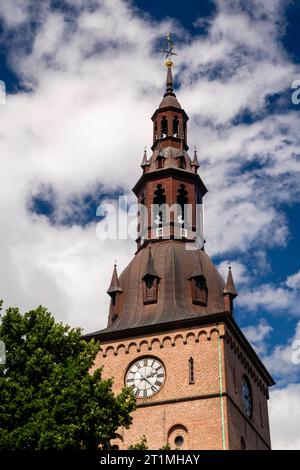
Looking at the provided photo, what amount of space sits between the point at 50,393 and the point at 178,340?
16943 millimetres

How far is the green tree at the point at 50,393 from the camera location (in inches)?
1016

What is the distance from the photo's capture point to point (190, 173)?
5006 cm

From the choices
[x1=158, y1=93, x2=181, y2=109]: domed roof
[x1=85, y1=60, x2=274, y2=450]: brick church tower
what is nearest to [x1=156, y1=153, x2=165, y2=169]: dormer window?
[x1=85, y1=60, x2=274, y2=450]: brick church tower

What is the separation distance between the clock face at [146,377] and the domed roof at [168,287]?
1902 mm

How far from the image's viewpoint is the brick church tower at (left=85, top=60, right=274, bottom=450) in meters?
41.0

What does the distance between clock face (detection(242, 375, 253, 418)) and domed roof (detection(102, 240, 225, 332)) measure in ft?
13.2

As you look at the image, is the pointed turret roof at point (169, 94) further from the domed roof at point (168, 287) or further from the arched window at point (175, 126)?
the domed roof at point (168, 287)

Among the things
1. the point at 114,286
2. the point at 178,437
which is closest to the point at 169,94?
the point at 114,286

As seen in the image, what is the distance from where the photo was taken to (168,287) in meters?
44.8

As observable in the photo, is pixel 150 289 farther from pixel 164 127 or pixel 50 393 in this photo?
pixel 50 393
